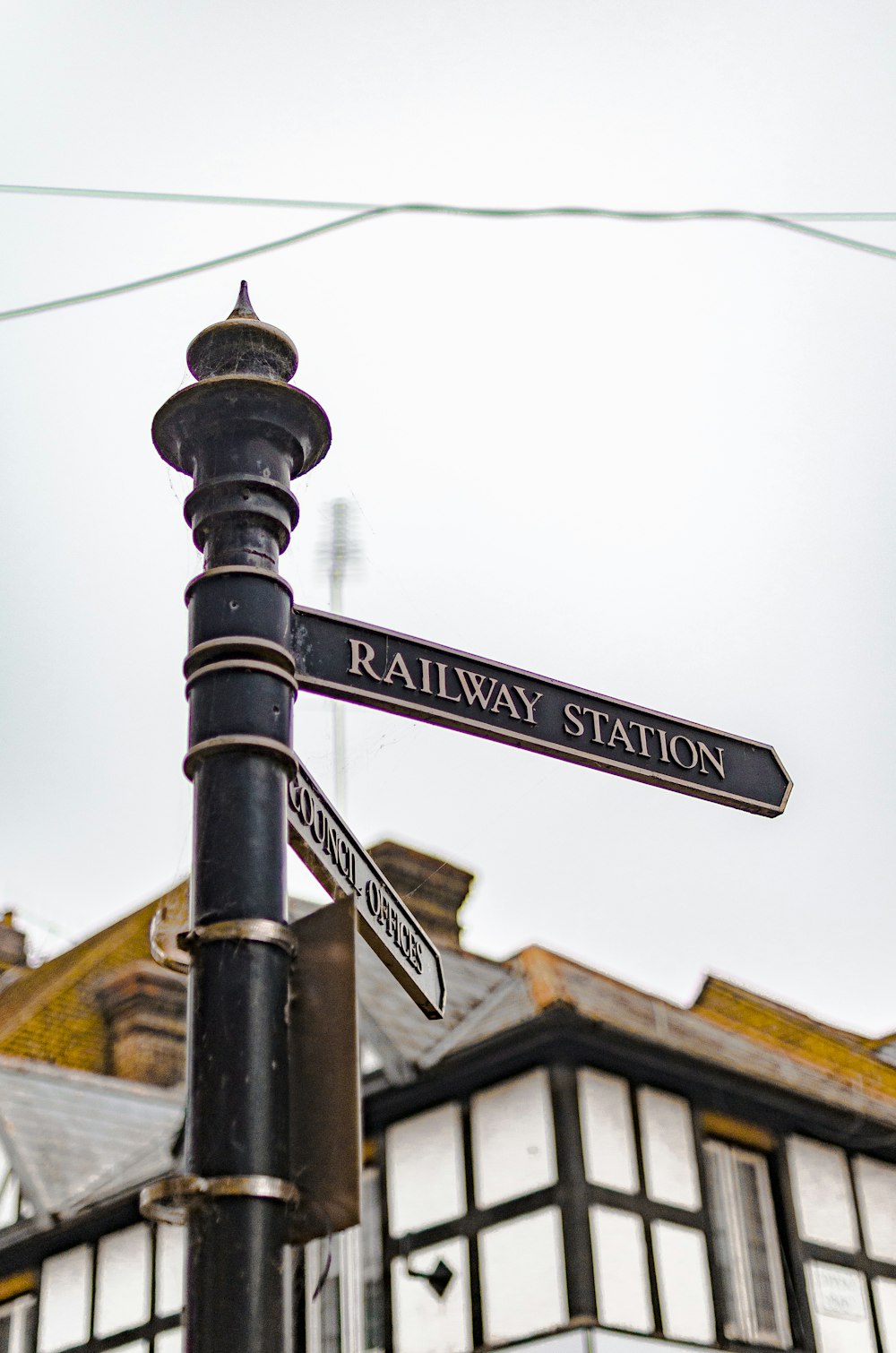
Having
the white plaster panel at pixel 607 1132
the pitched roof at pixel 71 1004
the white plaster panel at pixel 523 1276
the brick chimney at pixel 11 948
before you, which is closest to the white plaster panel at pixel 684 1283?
the white plaster panel at pixel 607 1132

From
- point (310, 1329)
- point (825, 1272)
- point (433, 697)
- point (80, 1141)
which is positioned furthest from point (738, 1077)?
point (433, 697)

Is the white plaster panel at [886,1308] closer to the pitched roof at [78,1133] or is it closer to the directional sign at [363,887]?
the pitched roof at [78,1133]

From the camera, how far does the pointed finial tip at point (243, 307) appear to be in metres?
3.49

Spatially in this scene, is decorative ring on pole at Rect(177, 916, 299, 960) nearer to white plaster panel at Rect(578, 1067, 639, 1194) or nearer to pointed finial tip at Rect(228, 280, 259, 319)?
pointed finial tip at Rect(228, 280, 259, 319)

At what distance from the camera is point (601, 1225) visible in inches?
415

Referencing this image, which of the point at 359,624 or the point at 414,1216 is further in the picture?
the point at 414,1216

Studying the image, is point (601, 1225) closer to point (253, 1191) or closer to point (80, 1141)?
point (80, 1141)

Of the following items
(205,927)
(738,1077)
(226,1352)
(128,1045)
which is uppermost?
(128,1045)

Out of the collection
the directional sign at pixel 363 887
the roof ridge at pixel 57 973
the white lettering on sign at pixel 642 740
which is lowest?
the directional sign at pixel 363 887

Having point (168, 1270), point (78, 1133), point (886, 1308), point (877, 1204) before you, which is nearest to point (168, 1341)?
point (168, 1270)

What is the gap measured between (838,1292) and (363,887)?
10.5 meters

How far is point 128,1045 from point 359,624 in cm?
1485

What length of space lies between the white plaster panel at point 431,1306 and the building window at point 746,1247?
1.94 m

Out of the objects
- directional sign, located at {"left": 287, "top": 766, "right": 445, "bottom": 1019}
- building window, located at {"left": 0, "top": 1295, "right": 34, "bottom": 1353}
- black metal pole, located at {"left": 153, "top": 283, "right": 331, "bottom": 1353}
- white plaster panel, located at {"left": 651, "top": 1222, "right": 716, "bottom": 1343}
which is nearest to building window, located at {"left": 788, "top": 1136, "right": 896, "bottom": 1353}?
white plaster panel, located at {"left": 651, "top": 1222, "right": 716, "bottom": 1343}
